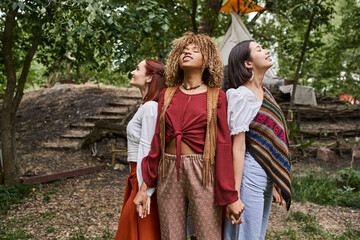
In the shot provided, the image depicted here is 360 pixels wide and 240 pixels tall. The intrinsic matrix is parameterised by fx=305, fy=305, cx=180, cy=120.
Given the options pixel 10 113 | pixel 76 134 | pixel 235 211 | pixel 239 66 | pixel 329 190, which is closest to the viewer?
pixel 235 211

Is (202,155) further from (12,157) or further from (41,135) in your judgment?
(41,135)

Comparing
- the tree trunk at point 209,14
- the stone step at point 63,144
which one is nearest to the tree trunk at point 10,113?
the stone step at point 63,144

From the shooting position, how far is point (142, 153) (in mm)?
1774

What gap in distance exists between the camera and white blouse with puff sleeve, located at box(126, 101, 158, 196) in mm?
1771

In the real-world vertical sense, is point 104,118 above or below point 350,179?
above

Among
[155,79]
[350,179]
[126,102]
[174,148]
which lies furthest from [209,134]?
[126,102]

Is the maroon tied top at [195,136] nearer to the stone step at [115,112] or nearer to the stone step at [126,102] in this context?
the stone step at [115,112]

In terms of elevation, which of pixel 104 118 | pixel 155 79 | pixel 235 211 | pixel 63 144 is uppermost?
pixel 155 79

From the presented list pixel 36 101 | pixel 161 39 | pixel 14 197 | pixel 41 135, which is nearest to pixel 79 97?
pixel 36 101

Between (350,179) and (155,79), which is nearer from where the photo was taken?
(155,79)

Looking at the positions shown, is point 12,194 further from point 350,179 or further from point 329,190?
point 350,179

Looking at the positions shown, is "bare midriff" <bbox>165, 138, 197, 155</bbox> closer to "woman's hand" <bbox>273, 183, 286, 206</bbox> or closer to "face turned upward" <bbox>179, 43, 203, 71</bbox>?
"face turned upward" <bbox>179, 43, 203, 71</bbox>

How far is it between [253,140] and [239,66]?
44 cm

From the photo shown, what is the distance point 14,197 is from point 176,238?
331 centimetres
